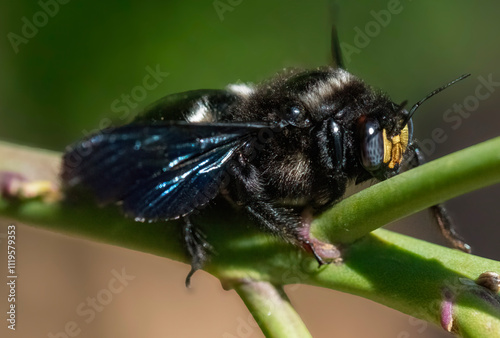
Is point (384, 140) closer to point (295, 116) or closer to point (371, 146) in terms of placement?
point (371, 146)

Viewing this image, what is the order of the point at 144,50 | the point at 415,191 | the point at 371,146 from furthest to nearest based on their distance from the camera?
the point at 144,50
the point at 371,146
the point at 415,191

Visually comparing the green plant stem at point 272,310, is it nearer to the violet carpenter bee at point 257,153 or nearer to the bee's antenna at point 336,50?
the violet carpenter bee at point 257,153

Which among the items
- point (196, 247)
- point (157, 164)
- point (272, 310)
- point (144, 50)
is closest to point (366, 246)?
point (272, 310)

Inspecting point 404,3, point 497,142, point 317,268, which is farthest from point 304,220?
point 404,3

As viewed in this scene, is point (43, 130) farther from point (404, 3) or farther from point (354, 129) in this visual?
point (404, 3)

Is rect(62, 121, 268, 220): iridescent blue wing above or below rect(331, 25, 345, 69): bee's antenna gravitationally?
above

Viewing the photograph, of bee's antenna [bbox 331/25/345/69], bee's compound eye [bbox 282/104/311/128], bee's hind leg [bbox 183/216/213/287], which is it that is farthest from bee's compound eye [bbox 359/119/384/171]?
bee's hind leg [bbox 183/216/213/287]

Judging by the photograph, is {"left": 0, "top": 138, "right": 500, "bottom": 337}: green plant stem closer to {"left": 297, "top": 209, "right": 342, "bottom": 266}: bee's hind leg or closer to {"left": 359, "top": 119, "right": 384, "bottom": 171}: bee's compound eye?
{"left": 297, "top": 209, "right": 342, "bottom": 266}: bee's hind leg
